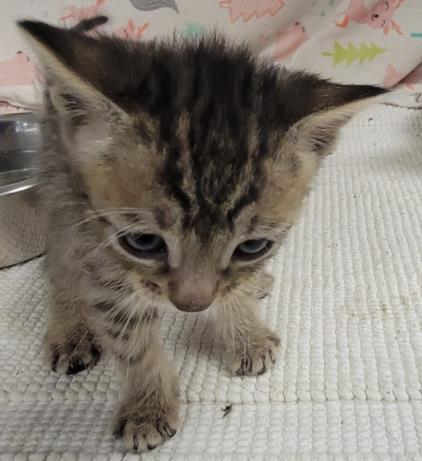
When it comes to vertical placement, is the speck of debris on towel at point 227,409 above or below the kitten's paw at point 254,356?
below

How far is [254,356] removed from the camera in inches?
44.4

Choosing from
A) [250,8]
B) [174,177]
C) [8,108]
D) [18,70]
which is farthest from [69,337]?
[250,8]

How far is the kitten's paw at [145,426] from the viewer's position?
991 mm

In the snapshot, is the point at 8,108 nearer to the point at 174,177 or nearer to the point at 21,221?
the point at 21,221

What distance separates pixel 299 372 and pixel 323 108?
0.51 m

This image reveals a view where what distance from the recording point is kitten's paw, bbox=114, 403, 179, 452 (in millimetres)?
991

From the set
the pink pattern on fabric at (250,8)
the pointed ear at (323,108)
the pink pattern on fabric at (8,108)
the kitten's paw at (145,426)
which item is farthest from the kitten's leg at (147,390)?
the pink pattern on fabric at (250,8)

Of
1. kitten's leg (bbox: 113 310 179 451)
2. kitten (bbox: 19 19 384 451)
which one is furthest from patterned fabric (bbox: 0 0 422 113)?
kitten's leg (bbox: 113 310 179 451)

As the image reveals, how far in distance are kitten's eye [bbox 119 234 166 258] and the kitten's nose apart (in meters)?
0.04

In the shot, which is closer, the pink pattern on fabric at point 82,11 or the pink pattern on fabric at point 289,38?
the pink pattern on fabric at point 82,11

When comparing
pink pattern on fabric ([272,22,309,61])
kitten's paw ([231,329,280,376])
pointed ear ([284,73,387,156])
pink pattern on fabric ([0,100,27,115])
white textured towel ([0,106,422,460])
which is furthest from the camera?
pink pattern on fabric ([272,22,309,61])

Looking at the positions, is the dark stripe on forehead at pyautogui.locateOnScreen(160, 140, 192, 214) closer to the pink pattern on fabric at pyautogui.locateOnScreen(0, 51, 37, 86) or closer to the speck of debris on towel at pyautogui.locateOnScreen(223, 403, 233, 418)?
the speck of debris on towel at pyautogui.locateOnScreen(223, 403, 233, 418)

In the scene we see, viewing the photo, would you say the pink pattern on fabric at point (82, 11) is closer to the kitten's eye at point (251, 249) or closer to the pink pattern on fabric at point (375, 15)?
the pink pattern on fabric at point (375, 15)

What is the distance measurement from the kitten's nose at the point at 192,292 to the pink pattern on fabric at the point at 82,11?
1620 millimetres
